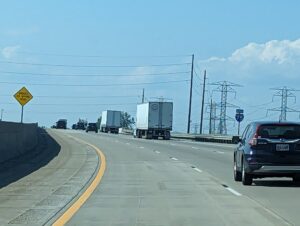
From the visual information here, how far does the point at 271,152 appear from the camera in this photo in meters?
18.8

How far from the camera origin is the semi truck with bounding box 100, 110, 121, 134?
373 feet

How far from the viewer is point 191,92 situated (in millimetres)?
88438

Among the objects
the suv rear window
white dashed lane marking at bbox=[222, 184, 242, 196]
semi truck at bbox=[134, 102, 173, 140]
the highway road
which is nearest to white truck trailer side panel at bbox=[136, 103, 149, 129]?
semi truck at bbox=[134, 102, 173, 140]

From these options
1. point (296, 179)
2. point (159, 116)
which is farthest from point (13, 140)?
point (159, 116)

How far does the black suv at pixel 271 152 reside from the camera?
1875cm

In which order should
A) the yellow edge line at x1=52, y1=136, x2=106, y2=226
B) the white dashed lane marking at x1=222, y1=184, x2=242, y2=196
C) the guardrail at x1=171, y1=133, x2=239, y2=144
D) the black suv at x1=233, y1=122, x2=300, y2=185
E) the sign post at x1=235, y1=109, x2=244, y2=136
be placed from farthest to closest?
the guardrail at x1=171, y1=133, x2=239, y2=144
the sign post at x1=235, y1=109, x2=244, y2=136
the black suv at x1=233, y1=122, x2=300, y2=185
the white dashed lane marking at x1=222, y1=184, x2=242, y2=196
the yellow edge line at x1=52, y1=136, x2=106, y2=226

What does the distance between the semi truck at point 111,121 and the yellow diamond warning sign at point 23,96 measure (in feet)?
234

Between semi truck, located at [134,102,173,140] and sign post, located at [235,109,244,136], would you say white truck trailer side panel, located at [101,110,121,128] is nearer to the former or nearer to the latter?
semi truck, located at [134,102,173,140]

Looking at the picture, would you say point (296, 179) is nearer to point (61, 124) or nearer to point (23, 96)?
point (23, 96)

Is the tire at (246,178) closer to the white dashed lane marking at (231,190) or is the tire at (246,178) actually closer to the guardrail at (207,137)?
the white dashed lane marking at (231,190)

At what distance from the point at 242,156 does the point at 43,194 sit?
616 cm

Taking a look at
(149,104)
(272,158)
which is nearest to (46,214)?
(272,158)

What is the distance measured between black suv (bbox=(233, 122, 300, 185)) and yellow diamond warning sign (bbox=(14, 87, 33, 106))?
24814 millimetres

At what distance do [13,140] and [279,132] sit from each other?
14.3 metres
